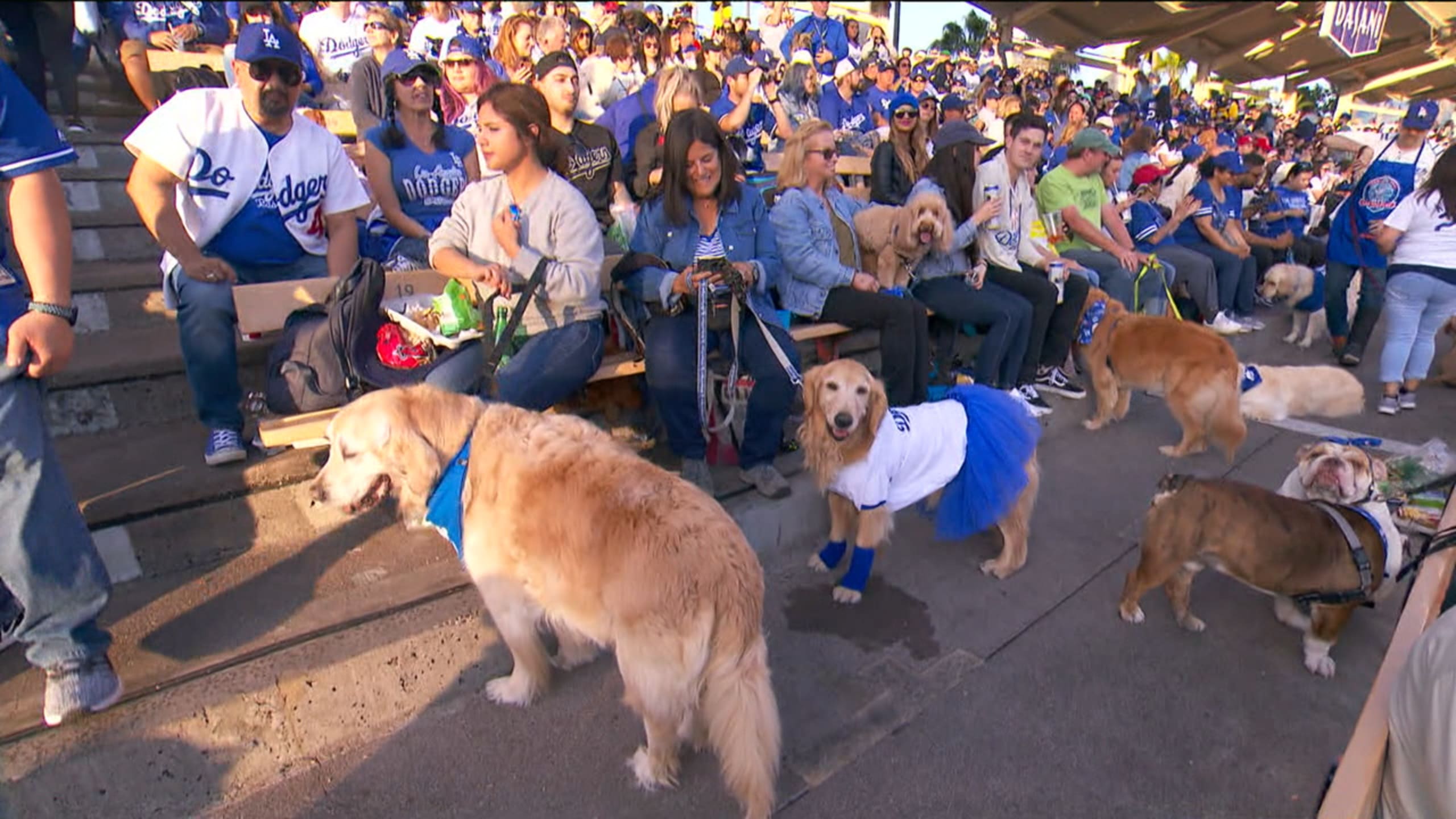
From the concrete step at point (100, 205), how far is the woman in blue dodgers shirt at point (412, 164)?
1.58 m

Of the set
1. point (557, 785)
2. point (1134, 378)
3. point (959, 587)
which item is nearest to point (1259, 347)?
point (1134, 378)

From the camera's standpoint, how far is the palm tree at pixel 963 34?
34562mm

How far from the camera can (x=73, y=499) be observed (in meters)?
2.21

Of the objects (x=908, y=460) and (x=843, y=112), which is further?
(x=843, y=112)

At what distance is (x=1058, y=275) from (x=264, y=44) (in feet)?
17.2

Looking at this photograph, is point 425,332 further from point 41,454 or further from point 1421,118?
point 1421,118

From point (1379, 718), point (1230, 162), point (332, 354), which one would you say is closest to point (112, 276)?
point (332, 354)

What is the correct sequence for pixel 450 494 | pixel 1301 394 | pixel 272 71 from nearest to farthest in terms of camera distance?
1. pixel 450 494
2. pixel 272 71
3. pixel 1301 394

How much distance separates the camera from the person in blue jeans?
199cm

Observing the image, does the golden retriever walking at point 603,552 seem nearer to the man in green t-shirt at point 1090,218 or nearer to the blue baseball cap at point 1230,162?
the man in green t-shirt at point 1090,218

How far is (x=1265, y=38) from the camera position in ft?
98.3

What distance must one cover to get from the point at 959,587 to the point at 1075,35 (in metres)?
30.3

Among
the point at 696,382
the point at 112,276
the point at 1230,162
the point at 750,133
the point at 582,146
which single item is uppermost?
the point at 750,133

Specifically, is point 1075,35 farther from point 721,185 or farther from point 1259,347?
point 721,185
